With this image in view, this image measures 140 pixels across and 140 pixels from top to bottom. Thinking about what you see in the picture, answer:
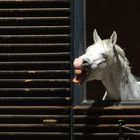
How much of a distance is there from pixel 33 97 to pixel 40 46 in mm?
490

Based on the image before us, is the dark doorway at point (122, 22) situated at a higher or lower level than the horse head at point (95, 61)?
higher

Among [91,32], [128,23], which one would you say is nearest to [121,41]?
[128,23]

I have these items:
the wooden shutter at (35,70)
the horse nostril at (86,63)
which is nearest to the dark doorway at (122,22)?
the wooden shutter at (35,70)

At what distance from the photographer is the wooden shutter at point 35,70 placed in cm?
699

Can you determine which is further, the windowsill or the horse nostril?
the windowsill

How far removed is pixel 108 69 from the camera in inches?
274

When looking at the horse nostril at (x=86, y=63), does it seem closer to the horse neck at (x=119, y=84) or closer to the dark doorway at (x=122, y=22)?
the horse neck at (x=119, y=84)

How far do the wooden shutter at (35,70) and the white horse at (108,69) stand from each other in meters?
0.31

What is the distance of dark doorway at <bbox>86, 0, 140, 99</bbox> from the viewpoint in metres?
8.20

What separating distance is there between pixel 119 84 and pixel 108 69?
26 centimetres
